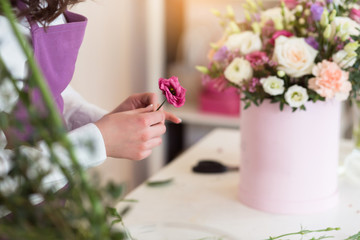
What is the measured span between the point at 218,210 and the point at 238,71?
0.32 m

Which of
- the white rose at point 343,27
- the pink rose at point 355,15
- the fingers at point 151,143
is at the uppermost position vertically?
the pink rose at point 355,15

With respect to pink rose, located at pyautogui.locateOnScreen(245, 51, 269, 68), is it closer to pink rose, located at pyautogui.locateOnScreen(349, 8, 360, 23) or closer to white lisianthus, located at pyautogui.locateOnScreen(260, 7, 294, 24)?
white lisianthus, located at pyautogui.locateOnScreen(260, 7, 294, 24)

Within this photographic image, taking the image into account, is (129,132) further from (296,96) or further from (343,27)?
(343,27)

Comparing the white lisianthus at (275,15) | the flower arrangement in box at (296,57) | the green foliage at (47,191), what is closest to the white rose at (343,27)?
the flower arrangement in box at (296,57)

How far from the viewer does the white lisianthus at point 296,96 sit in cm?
89

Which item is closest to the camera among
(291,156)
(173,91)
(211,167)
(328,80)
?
(173,91)

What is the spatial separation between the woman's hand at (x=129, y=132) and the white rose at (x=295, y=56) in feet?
0.92

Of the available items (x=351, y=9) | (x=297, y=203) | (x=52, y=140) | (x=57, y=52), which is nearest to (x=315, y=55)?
(x=351, y=9)

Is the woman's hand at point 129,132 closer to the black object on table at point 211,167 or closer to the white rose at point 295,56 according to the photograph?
the white rose at point 295,56

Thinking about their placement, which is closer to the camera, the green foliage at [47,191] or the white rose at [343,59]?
the green foliage at [47,191]

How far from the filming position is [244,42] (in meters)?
0.98

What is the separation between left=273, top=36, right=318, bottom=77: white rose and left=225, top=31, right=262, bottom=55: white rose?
6cm

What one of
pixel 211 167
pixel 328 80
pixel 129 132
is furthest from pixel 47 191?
pixel 211 167

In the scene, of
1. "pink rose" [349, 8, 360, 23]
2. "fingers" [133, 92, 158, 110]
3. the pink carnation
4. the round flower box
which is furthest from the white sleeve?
"pink rose" [349, 8, 360, 23]
